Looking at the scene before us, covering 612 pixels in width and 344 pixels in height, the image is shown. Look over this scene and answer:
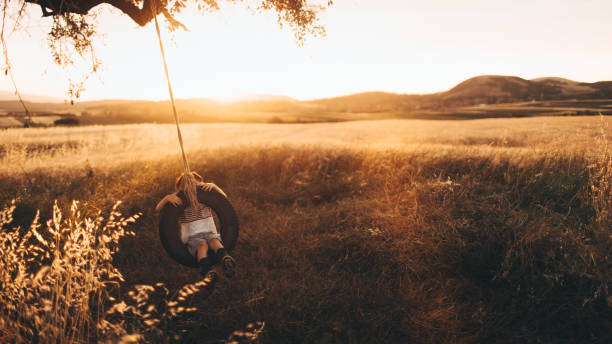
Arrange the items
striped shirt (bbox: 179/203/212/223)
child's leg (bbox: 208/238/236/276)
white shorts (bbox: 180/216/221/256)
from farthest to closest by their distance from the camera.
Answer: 1. striped shirt (bbox: 179/203/212/223)
2. white shorts (bbox: 180/216/221/256)
3. child's leg (bbox: 208/238/236/276)

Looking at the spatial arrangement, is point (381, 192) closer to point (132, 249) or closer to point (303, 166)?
point (303, 166)

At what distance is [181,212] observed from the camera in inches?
167

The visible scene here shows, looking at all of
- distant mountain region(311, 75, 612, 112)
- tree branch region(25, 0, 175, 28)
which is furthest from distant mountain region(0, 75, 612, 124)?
tree branch region(25, 0, 175, 28)

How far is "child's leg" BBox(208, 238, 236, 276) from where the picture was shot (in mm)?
3744

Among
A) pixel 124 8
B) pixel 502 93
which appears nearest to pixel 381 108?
pixel 502 93

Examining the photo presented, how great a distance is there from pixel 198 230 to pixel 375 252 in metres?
2.86

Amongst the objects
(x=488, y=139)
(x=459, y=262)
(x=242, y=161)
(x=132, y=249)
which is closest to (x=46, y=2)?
(x=132, y=249)

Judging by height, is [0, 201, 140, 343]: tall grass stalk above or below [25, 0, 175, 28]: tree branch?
below

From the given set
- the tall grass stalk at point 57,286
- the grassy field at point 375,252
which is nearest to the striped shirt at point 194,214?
the grassy field at point 375,252

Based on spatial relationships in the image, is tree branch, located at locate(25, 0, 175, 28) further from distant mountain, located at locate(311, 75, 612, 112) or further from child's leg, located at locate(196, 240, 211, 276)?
distant mountain, located at locate(311, 75, 612, 112)

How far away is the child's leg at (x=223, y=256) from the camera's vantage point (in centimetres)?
374

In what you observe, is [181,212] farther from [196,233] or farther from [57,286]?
[57,286]

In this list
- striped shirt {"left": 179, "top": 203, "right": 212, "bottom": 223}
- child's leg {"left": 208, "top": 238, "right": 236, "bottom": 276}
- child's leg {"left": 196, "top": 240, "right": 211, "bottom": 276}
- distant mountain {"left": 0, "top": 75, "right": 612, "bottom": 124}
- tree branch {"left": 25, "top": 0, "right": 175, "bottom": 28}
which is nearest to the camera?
child's leg {"left": 208, "top": 238, "right": 236, "bottom": 276}

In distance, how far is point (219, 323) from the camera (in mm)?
3445
